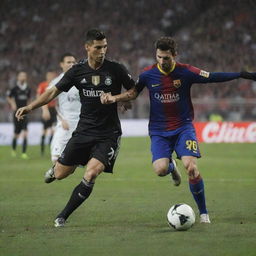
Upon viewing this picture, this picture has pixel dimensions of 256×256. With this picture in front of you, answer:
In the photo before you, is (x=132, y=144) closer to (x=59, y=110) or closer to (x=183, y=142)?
(x=59, y=110)

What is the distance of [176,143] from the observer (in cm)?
819

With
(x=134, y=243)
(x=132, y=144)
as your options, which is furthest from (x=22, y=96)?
(x=134, y=243)

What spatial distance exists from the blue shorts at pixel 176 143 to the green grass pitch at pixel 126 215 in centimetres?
79

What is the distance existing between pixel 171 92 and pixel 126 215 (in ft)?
5.41

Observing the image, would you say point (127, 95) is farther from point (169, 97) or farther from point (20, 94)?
point (20, 94)

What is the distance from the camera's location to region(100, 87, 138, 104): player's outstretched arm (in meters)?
7.49

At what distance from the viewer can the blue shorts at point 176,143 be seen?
26.2 ft

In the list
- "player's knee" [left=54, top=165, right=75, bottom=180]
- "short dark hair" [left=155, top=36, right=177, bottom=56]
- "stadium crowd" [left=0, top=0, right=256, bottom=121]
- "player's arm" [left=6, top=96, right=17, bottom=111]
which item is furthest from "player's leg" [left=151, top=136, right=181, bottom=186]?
"stadium crowd" [left=0, top=0, right=256, bottom=121]

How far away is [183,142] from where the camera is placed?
8023 mm

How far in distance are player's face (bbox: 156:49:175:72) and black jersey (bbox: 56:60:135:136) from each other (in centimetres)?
42

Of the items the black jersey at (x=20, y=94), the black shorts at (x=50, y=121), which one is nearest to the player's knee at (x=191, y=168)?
the black shorts at (x=50, y=121)

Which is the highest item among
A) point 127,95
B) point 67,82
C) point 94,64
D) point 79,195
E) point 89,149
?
point 94,64

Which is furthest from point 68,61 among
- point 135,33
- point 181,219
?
point 135,33

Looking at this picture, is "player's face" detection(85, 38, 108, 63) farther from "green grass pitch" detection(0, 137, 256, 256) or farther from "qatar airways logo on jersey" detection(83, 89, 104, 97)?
"green grass pitch" detection(0, 137, 256, 256)
